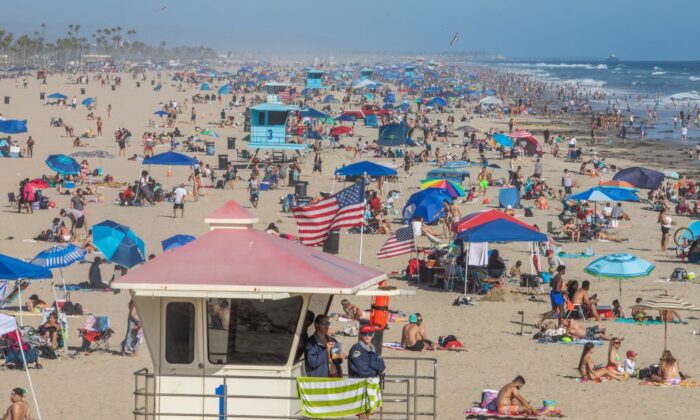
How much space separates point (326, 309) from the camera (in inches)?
309

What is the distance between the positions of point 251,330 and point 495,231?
547 inches

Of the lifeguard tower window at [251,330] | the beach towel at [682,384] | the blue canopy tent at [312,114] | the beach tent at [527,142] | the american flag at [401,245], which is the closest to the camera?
the lifeguard tower window at [251,330]

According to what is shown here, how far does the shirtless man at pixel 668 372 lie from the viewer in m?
15.4

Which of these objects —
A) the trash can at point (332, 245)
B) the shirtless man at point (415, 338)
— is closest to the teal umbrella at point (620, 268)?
the shirtless man at point (415, 338)

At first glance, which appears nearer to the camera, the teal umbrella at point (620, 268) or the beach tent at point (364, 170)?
the teal umbrella at point (620, 268)

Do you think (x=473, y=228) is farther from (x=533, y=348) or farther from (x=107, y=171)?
(x=107, y=171)

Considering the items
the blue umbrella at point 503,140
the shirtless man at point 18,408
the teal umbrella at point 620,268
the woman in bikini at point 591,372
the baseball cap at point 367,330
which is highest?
the baseball cap at point 367,330

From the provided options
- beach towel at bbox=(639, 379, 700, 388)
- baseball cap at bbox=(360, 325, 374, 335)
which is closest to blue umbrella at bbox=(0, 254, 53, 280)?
baseball cap at bbox=(360, 325, 374, 335)

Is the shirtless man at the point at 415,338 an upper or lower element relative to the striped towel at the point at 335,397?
lower

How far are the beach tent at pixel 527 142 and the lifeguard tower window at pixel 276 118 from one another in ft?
28.1

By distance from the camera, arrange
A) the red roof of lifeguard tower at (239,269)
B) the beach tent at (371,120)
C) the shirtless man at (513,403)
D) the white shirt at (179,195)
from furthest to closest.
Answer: the beach tent at (371,120), the white shirt at (179,195), the shirtless man at (513,403), the red roof of lifeguard tower at (239,269)

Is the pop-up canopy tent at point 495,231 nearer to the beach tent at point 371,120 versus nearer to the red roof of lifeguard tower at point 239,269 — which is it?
the red roof of lifeguard tower at point 239,269

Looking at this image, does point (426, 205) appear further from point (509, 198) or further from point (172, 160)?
point (172, 160)

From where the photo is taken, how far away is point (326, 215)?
1869 cm
